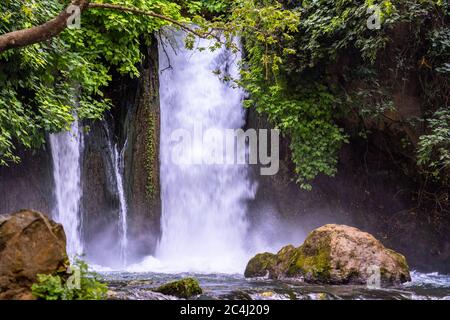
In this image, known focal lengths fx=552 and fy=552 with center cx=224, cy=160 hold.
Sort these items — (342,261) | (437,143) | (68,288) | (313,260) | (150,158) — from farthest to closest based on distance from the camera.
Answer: (150,158), (437,143), (313,260), (342,261), (68,288)

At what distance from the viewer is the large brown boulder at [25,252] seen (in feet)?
18.7

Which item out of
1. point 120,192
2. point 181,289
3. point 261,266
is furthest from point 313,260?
point 120,192

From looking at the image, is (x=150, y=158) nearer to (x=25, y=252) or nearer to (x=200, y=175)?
(x=200, y=175)

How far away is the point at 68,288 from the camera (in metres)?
5.67

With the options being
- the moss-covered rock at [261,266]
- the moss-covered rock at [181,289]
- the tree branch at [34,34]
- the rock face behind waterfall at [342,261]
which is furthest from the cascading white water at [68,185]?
the moss-covered rock at [181,289]

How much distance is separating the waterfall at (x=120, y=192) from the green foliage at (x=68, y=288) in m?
7.11

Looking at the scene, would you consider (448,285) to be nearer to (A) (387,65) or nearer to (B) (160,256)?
(A) (387,65)

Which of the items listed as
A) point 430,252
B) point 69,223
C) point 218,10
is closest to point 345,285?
point 430,252

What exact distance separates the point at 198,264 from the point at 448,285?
524 cm

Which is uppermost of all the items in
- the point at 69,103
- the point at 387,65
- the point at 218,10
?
the point at 218,10

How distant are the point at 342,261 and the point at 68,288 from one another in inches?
185

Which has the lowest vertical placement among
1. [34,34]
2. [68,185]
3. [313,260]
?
[313,260]

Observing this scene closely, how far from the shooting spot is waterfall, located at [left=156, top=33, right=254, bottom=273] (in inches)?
551

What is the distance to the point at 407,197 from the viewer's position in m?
13.0
